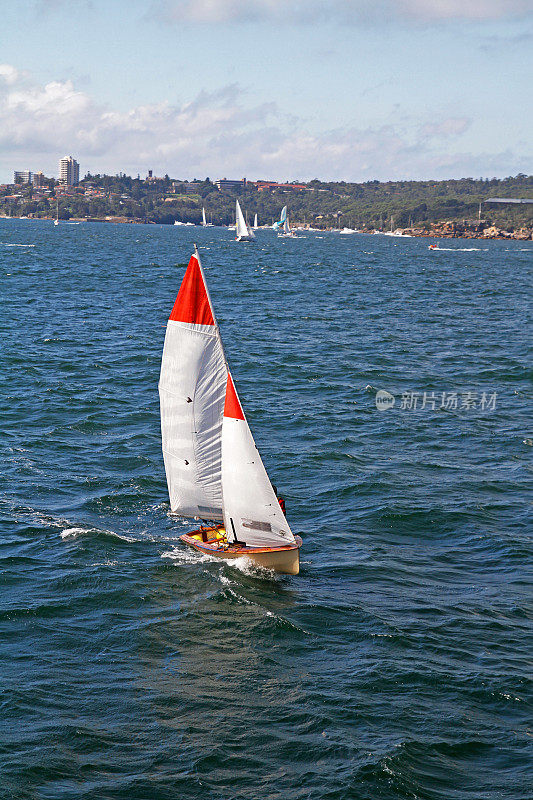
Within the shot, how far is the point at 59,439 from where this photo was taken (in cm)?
3894

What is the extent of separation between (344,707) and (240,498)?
27.2ft

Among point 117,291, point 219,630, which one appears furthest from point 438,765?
point 117,291

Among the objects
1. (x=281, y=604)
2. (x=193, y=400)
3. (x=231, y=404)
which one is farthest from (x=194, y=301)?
(x=281, y=604)

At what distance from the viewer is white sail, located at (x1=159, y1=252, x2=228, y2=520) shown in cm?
2595

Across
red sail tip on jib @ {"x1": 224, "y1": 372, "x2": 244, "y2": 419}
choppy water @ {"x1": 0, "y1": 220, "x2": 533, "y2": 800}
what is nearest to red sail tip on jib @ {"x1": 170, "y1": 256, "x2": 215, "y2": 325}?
red sail tip on jib @ {"x1": 224, "y1": 372, "x2": 244, "y2": 419}

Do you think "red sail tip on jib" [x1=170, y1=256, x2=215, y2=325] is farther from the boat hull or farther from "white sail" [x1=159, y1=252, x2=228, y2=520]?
the boat hull

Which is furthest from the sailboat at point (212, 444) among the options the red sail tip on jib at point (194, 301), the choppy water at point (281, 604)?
the choppy water at point (281, 604)

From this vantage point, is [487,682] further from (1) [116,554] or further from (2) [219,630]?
(1) [116,554]

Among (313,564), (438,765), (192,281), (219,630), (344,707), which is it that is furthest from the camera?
(313,564)

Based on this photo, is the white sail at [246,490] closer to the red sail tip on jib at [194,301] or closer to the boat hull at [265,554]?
the boat hull at [265,554]

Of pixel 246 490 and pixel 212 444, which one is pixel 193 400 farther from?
pixel 246 490

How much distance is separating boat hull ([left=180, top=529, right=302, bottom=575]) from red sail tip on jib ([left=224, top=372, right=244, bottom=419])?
163 inches

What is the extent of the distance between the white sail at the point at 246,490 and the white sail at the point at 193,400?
0.72m

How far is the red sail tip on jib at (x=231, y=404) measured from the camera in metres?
26.0
